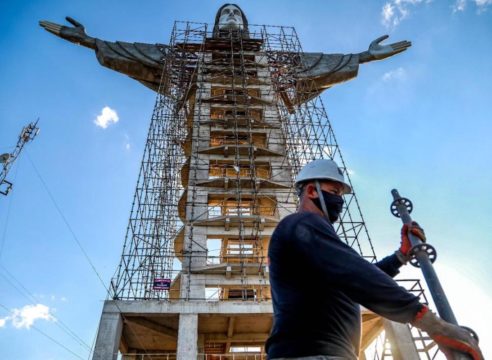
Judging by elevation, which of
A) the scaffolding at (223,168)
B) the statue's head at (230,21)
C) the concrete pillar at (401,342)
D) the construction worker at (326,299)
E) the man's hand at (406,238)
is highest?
the statue's head at (230,21)

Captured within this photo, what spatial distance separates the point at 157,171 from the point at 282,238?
2143cm

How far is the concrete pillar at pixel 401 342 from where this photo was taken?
12148mm

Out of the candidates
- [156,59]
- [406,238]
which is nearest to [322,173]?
[406,238]

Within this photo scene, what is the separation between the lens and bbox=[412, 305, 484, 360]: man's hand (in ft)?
5.35

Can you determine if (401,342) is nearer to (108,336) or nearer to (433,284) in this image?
(108,336)

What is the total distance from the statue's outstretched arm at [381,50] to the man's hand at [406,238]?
2875 centimetres

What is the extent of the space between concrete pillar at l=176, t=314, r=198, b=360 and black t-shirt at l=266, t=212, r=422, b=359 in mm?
11268

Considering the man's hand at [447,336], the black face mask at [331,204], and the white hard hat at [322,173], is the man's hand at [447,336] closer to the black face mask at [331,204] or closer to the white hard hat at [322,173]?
the black face mask at [331,204]

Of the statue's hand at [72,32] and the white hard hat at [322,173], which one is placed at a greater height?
the statue's hand at [72,32]

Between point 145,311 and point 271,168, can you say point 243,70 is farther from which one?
point 145,311

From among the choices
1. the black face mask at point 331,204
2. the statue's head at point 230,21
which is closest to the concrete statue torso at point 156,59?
the statue's head at point 230,21

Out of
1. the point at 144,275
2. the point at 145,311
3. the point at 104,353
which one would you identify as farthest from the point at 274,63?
the point at 104,353

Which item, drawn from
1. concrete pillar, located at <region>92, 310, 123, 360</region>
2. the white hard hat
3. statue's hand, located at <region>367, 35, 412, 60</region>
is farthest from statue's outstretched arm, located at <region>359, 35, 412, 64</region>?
the white hard hat

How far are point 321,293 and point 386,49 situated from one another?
3024 centimetres
